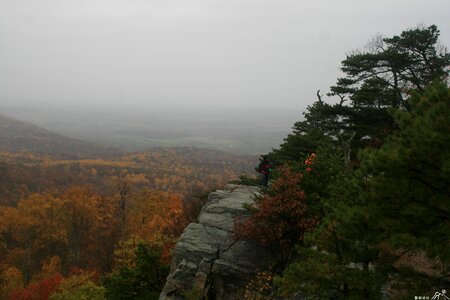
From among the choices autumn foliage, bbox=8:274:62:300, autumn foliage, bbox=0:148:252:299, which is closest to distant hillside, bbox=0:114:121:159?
autumn foliage, bbox=0:148:252:299

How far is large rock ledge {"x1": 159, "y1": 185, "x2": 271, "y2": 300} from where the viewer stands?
41.1 ft

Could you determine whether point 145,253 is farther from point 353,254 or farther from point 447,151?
point 447,151

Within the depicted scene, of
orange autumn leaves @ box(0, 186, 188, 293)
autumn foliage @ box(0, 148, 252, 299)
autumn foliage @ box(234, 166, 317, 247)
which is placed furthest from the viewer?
orange autumn leaves @ box(0, 186, 188, 293)

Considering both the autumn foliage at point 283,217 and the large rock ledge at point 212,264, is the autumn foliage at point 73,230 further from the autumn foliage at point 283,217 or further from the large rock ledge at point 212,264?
the autumn foliage at point 283,217

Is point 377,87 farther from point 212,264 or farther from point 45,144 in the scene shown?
point 45,144

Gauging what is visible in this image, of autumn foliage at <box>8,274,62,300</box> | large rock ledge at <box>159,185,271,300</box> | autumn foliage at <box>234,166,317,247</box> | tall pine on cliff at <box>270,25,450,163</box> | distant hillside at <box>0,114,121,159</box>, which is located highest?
tall pine on cliff at <box>270,25,450,163</box>

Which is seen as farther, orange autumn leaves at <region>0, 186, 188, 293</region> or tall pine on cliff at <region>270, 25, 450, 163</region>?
orange autumn leaves at <region>0, 186, 188, 293</region>

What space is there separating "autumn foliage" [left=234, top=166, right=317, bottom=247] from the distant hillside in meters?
124

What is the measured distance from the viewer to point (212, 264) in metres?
13.2

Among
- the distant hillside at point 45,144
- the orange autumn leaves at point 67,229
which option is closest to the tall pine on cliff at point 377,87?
the orange autumn leaves at point 67,229

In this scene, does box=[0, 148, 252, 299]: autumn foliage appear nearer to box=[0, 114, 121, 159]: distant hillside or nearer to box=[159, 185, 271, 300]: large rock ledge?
box=[159, 185, 271, 300]: large rock ledge

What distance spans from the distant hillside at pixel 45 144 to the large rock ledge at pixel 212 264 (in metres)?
122

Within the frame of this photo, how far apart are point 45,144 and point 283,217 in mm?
162881

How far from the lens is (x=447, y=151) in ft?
19.1
